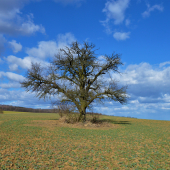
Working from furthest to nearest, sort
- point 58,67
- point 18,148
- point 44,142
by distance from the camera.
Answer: point 58,67, point 44,142, point 18,148

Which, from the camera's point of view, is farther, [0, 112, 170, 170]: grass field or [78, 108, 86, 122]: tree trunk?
[78, 108, 86, 122]: tree trunk

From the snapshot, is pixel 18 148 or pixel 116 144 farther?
pixel 116 144

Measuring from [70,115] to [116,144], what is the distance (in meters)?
10.4

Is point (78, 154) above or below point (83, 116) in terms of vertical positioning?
below

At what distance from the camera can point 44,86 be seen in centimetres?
2280

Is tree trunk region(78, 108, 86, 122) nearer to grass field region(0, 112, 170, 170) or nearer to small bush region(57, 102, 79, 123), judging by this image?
small bush region(57, 102, 79, 123)

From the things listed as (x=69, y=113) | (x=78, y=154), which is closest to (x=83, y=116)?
(x=69, y=113)

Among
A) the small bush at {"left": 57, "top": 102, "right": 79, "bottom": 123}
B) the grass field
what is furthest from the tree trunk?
the grass field

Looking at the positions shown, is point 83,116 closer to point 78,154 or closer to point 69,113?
point 69,113

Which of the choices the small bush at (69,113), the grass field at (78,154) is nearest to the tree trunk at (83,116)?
the small bush at (69,113)

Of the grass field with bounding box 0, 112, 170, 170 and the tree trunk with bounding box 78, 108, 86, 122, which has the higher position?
the tree trunk with bounding box 78, 108, 86, 122

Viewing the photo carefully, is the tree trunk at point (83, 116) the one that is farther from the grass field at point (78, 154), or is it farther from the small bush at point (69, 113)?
the grass field at point (78, 154)

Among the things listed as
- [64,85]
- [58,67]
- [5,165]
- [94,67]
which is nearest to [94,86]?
[94,67]

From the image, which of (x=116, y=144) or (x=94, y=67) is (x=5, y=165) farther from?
(x=94, y=67)
